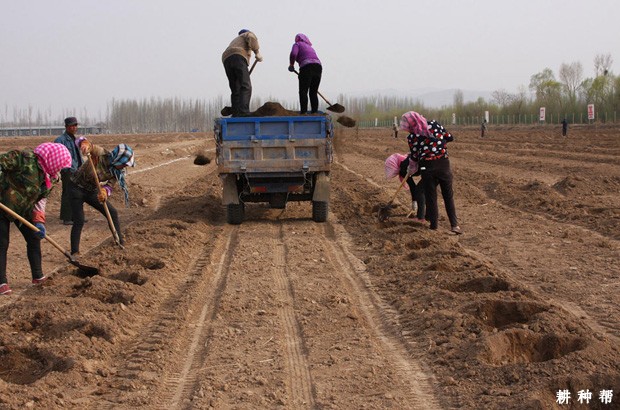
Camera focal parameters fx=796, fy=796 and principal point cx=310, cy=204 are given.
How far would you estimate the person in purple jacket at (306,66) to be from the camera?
44.4 feet

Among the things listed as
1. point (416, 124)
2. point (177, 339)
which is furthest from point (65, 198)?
point (177, 339)

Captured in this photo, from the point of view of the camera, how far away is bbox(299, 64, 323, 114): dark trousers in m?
13.6

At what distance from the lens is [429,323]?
659 centimetres

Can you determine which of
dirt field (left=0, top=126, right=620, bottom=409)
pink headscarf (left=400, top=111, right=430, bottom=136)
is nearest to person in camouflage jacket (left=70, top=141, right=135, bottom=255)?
dirt field (left=0, top=126, right=620, bottom=409)

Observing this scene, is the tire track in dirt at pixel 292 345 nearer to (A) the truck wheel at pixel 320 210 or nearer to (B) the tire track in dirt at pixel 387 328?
(B) the tire track in dirt at pixel 387 328

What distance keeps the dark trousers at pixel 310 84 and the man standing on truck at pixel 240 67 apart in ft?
2.70

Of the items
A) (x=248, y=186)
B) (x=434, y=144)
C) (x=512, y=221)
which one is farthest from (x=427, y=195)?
(x=248, y=186)

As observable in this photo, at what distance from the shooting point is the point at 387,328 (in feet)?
22.1

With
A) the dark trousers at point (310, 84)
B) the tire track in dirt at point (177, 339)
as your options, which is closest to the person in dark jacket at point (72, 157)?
the tire track in dirt at point (177, 339)

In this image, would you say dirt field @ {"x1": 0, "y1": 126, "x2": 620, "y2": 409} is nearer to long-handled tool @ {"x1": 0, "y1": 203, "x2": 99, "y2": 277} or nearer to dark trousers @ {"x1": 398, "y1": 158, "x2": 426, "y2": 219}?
long-handled tool @ {"x1": 0, "y1": 203, "x2": 99, "y2": 277}

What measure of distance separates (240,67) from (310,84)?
1254mm

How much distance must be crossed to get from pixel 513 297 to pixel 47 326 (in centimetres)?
400

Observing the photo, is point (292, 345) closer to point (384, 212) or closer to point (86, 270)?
point (86, 270)

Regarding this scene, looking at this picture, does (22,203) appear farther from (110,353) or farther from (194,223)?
(194,223)
